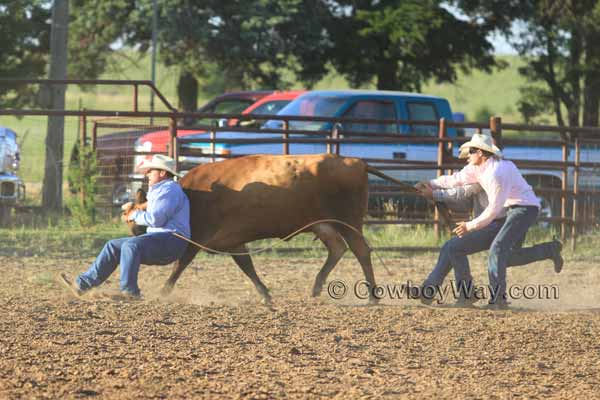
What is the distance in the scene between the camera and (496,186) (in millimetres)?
8875

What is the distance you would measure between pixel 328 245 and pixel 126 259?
5.79 feet

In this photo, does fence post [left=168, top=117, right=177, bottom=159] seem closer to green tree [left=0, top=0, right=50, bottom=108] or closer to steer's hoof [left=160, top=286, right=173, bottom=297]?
steer's hoof [left=160, top=286, right=173, bottom=297]

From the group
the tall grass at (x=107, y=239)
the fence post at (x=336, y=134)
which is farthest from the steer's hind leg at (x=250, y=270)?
the fence post at (x=336, y=134)

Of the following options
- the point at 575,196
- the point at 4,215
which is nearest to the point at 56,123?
the point at 4,215

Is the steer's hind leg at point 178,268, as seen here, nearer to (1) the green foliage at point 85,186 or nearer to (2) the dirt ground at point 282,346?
(2) the dirt ground at point 282,346

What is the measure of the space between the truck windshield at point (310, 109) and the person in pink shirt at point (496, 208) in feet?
20.1

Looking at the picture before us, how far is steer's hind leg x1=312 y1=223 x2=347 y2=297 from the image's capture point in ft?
31.4

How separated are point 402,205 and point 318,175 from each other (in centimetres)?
517

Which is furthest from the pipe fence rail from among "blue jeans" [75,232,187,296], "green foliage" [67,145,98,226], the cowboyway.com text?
"blue jeans" [75,232,187,296]

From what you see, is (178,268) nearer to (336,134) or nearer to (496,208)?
(496,208)

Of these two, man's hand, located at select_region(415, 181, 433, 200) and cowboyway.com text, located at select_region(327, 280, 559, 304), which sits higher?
man's hand, located at select_region(415, 181, 433, 200)

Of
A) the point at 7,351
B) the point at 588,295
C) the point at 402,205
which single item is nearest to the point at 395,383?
the point at 7,351

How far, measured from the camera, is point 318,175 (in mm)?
9477

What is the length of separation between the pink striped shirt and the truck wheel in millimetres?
6931
